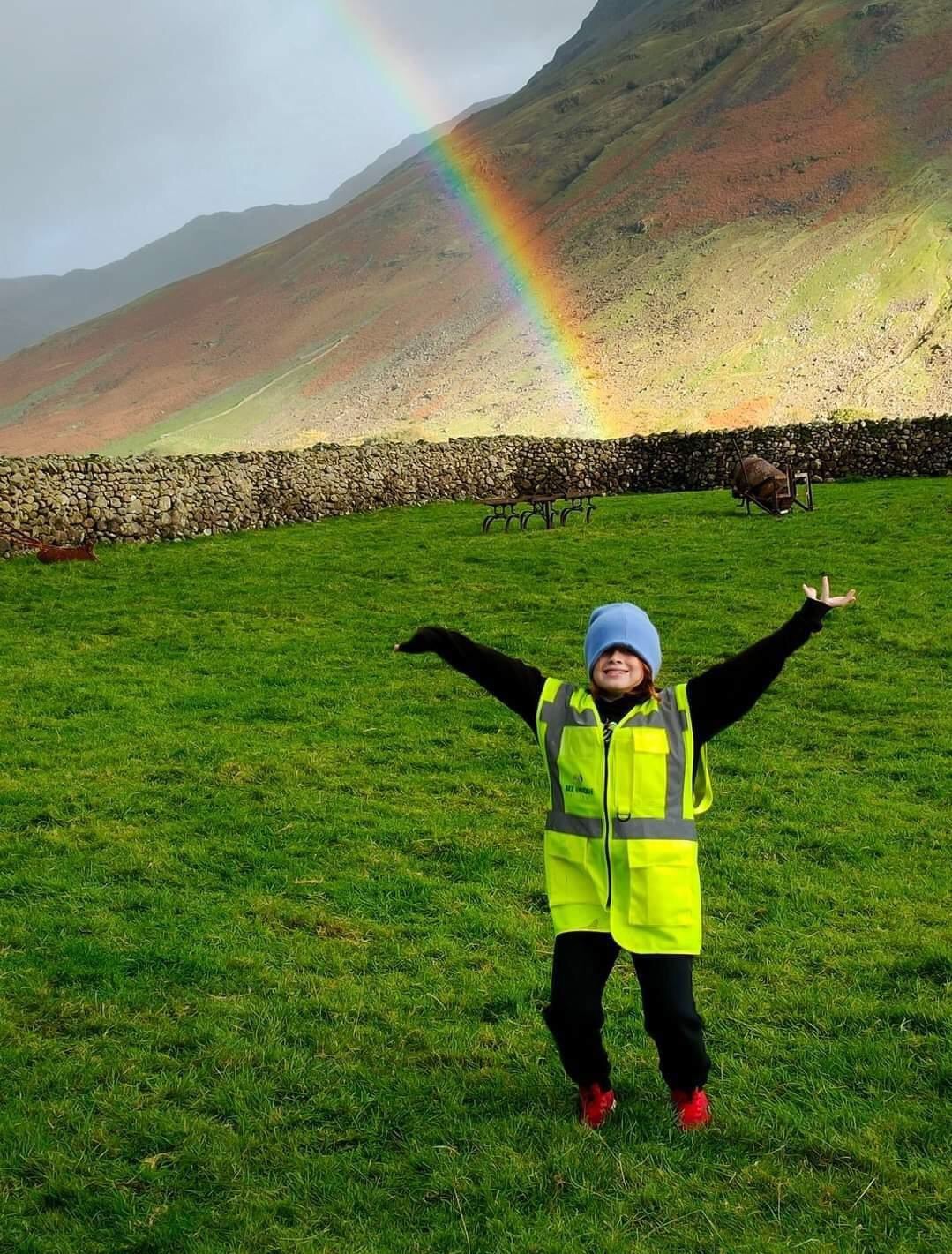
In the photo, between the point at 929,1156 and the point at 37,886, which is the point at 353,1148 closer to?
the point at 929,1156

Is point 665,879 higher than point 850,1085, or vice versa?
point 665,879

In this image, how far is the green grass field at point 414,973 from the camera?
3492mm

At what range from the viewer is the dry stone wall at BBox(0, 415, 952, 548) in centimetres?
2216

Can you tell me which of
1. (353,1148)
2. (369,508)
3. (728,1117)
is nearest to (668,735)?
(728,1117)

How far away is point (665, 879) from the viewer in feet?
12.0

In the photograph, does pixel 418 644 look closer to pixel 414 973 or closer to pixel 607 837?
pixel 607 837

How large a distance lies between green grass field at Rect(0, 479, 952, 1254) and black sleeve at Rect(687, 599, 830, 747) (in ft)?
4.66

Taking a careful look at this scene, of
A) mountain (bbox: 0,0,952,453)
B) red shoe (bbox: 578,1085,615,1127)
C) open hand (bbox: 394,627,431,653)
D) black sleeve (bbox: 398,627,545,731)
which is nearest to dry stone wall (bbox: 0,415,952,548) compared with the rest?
mountain (bbox: 0,0,952,453)

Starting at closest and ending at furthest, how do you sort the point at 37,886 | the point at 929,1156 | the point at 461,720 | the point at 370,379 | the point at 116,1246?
the point at 116,1246
the point at 929,1156
the point at 37,886
the point at 461,720
the point at 370,379

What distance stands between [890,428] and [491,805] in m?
25.3

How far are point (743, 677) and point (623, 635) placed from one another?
1.45ft

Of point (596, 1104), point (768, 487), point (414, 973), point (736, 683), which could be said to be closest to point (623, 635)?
point (736, 683)

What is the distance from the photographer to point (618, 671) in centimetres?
376

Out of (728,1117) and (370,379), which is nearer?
(728,1117)
